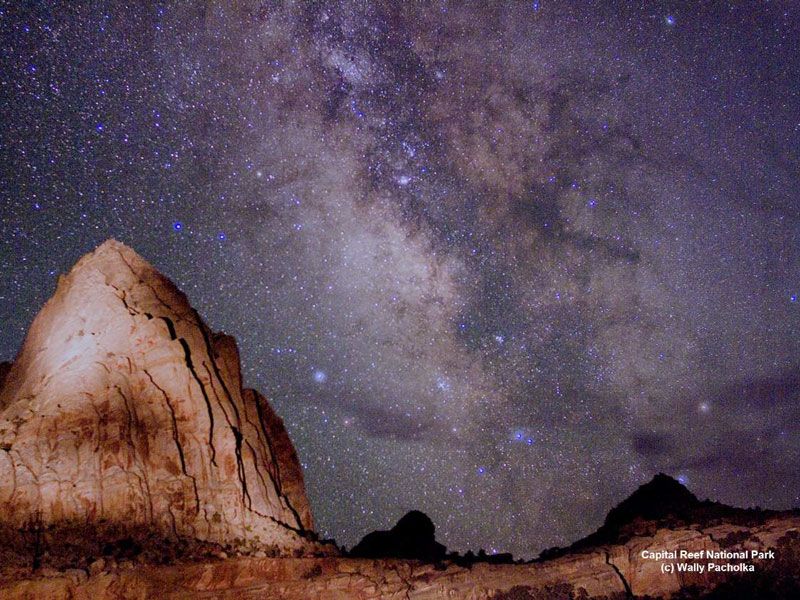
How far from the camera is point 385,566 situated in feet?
70.6

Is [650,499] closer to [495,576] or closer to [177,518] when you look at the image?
[495,576]

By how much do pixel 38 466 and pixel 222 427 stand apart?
7.91 meters

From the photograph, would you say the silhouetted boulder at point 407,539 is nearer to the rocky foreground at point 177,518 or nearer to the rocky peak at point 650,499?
the rocky peak at point 650,499

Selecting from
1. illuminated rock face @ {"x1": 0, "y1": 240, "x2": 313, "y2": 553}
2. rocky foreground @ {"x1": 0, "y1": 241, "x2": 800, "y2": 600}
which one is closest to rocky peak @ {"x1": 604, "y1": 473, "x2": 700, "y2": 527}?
rocky foreground @ {"x1": 0, "y1": 241, "x2": 800, "y2": 600}

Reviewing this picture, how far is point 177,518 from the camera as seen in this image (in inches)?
886

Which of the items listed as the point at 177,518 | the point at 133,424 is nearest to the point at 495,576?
the point at 177,518

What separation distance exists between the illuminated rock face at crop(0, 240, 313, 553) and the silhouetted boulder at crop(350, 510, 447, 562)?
16920 mm

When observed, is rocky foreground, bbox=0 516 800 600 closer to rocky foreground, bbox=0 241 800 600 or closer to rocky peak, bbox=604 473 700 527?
rocky foreground, bbox=0 241 800 600

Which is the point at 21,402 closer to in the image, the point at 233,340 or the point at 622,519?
the point at 233,340

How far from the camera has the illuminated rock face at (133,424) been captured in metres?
21.3

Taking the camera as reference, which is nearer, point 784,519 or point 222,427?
point 784,519

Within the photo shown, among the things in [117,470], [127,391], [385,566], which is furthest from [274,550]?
[127,391]

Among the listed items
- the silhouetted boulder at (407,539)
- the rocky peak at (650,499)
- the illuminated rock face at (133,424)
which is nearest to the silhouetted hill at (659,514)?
the rocky peak at (650,499)

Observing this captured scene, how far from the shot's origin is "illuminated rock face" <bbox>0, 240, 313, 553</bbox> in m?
21.3
